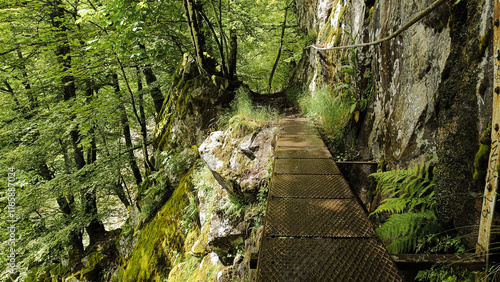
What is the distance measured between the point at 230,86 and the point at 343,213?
6.30 meters

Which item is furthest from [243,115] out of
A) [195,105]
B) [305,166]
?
[305,166]

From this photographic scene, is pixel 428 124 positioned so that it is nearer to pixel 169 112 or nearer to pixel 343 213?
pixel 343 213

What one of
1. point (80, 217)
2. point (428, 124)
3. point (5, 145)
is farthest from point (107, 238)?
point (428, 124)

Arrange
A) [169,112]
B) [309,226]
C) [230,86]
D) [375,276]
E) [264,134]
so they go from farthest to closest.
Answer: [169,112] < [230,86] < [264,134] < [309,226] < [375,276]

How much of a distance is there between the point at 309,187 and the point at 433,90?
1.39 meters

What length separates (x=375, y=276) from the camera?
1.21 meters

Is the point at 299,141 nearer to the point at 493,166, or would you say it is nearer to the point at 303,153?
the point at 303,153

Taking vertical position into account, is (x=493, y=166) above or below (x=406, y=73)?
below

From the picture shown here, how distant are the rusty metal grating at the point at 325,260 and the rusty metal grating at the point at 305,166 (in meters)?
1.17

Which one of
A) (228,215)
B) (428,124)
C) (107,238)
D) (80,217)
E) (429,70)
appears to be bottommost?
(107,238)

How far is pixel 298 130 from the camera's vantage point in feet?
15.4

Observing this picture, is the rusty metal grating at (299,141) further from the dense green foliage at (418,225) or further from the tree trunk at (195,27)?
the tree trunk at (195,27)

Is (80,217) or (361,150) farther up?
(361,150)

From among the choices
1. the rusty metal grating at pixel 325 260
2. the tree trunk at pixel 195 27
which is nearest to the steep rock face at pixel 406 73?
the rusty metal grating at pixel 325 260
